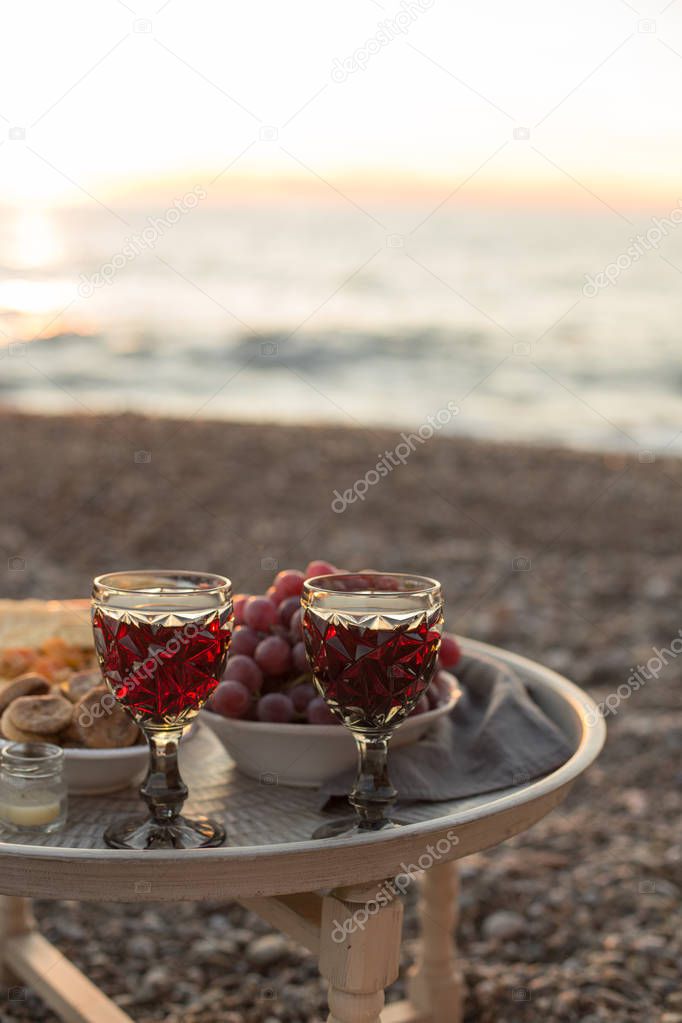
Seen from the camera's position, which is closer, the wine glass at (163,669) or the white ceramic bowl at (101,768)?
the wine glass at (163,669)

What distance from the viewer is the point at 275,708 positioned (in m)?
1.40

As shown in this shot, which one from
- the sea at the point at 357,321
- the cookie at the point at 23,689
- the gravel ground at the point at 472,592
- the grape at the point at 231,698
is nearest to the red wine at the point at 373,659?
the grape at the point at 231,698

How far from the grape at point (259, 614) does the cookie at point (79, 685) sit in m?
0.21

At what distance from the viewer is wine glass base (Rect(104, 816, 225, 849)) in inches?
45.1

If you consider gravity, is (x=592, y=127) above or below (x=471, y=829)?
above

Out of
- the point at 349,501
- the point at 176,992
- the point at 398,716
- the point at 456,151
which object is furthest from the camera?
the point at 456,151

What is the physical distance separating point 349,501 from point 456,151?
15781mm

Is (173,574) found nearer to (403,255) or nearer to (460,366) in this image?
(460,366)

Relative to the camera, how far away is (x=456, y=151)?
20.9 metres

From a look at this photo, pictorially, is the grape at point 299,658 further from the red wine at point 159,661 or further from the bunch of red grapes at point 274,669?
the red wine at point 159,661

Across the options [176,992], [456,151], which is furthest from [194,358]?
[176,992]

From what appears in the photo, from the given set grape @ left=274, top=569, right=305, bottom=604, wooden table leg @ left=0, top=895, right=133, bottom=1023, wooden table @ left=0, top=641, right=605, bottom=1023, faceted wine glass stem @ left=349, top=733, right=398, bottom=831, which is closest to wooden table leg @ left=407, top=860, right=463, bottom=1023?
wooden table leg @ left=0, top=895, right=133, bottom=1023

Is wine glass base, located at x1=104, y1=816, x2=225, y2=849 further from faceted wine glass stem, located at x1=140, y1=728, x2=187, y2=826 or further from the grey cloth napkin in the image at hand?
the grey cloth napkin

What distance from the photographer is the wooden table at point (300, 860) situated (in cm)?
110
